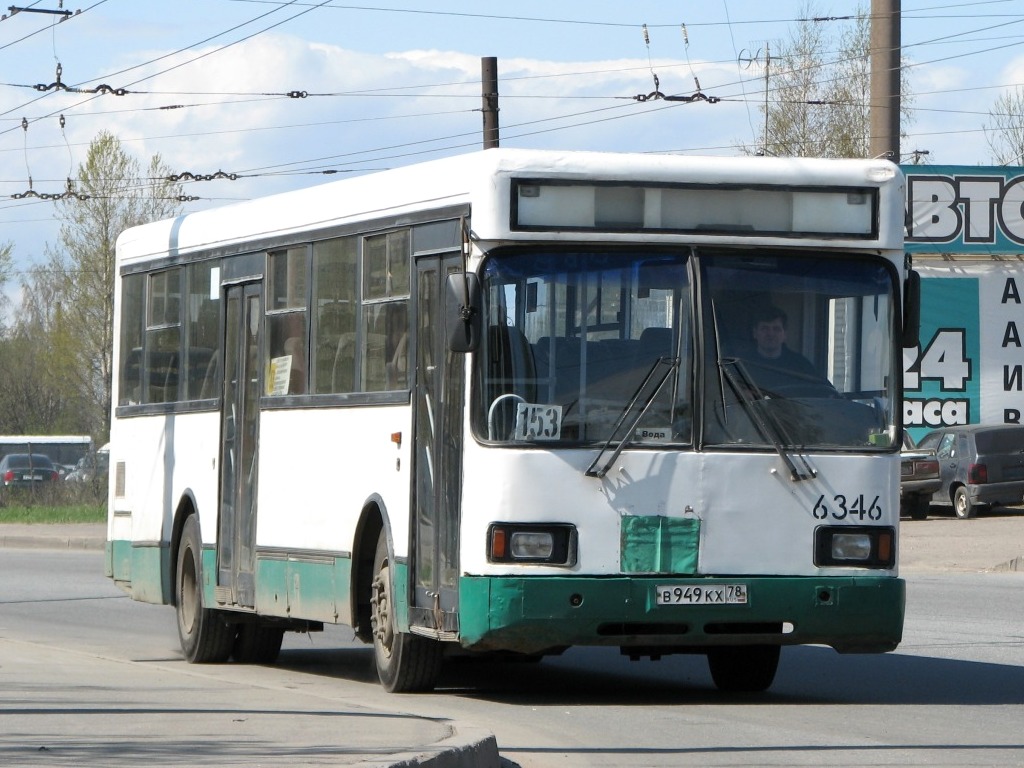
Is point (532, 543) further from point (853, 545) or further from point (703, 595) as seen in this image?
point (853, 545)

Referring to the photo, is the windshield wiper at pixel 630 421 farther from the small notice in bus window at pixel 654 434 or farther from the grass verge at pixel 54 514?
the grass verge at pixel 54 514

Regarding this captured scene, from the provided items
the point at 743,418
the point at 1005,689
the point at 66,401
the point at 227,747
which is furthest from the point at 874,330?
the point at 66,401

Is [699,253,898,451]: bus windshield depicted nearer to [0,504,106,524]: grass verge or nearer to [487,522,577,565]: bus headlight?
[487,522,577,565]: bus headlight

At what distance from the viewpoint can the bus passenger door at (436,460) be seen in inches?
410

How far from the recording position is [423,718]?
8.86 m

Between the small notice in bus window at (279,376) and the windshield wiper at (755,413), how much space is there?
3.33 metres

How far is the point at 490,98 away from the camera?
1159 inches

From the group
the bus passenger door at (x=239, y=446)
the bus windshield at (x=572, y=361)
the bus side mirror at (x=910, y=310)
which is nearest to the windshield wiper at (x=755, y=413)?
the bus windshield at (x=572, y=361)

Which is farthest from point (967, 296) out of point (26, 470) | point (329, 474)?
point (329, 474)

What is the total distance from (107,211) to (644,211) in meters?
58.9

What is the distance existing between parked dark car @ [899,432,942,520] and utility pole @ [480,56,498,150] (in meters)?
10.5

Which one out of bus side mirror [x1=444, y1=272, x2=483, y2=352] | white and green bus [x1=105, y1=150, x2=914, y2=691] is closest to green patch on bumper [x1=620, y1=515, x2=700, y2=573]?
white and green bus [x1=105, y1=150, x2=914, y2=691]

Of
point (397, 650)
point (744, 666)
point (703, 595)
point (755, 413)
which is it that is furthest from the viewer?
point (744, 666)

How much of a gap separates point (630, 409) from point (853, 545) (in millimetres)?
1386
